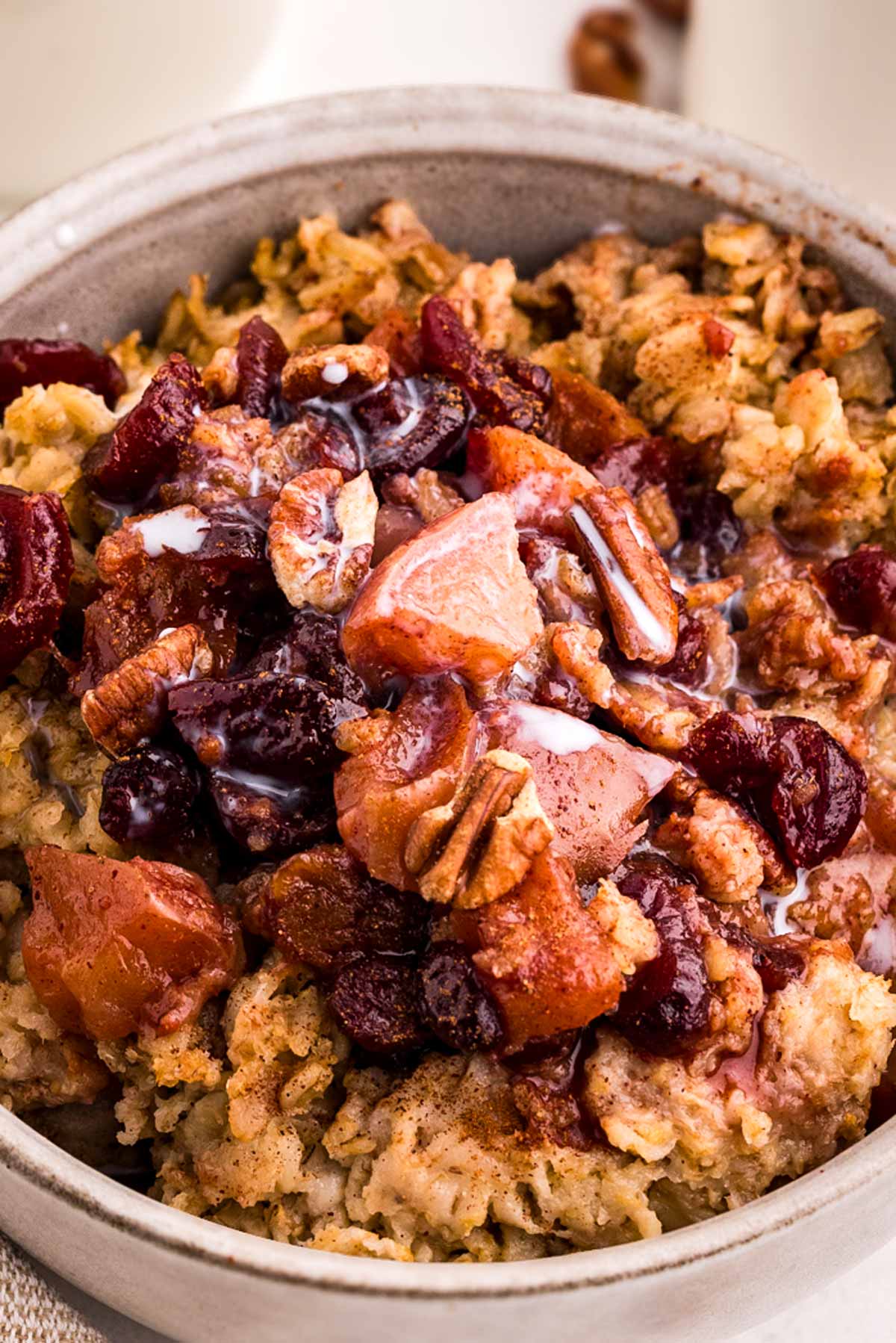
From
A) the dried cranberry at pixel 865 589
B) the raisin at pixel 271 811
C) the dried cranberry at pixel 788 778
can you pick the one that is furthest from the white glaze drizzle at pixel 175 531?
the dried cranberry at pixel 865 589

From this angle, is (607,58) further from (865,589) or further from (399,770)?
(399,770)

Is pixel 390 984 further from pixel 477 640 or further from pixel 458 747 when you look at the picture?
pixel 477 640

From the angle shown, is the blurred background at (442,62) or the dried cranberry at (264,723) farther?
the blurred background at (442,62)

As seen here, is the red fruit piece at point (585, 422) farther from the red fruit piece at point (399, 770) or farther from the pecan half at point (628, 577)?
the red fruit piece at point (399, 770)

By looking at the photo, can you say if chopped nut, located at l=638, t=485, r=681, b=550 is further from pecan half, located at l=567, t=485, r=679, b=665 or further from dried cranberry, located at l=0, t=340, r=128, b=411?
dried cranberry, located at l=0, t=340, r=128, b=411

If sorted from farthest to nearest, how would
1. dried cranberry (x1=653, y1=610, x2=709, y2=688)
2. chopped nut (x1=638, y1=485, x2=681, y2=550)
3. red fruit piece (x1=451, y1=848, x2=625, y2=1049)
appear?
chopped nut (x1=638, y1=485, x2=681, y2=550)
dried cranberry (x1=653, y1=610, x2=709, y2=688)
red fruit piece (x1=451, y1=848, x2=625, y2=1049)

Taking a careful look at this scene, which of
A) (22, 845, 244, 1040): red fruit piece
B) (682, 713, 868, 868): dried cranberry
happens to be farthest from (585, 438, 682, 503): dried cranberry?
(22, 845, 244, 1040): red fruit piece

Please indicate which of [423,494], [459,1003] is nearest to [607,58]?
[423,494]

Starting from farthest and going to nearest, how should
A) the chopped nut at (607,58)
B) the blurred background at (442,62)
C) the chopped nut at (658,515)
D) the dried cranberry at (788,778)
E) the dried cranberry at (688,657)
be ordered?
the chopped nut at (607,58), the blurred background at (442,62), the chopped nut at (658,515), the dried cranberry at (688,657), the dried cranberry at (788,778)
